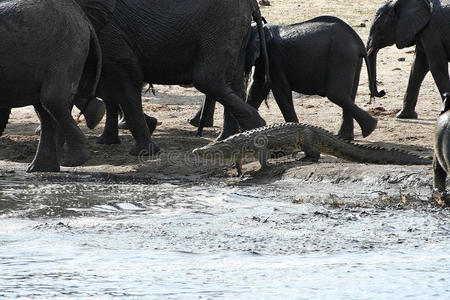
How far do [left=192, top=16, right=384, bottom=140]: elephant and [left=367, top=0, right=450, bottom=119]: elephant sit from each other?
4.13 feet

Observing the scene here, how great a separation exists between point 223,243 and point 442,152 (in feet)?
5.80

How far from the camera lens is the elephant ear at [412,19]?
12.5 meters

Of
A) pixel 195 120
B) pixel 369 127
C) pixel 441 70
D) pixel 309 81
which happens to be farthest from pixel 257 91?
pixel 441 70

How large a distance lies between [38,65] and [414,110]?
4.84 meters

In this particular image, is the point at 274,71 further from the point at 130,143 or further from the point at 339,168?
the point at 339,168

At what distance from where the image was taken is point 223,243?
6.86 m

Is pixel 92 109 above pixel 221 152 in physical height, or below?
above

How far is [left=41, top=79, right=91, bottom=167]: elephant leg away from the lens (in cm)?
938

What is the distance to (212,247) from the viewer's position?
6773 millimetres

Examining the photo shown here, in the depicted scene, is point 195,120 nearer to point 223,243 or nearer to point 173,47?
point 173,47

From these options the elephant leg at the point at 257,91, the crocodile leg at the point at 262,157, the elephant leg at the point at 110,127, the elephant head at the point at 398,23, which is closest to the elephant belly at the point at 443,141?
the crocodile leg at the point at 262,157

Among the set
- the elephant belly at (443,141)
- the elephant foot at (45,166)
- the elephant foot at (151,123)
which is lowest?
the elephant foot at (45,166)

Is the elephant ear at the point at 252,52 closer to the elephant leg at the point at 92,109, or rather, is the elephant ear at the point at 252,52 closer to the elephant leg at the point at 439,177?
the elephant leg at the point at 92,109

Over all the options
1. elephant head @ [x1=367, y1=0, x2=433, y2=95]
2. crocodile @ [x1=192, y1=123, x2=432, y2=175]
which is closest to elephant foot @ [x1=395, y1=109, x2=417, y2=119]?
elephant head @ [x1=367, y1=0, x2=433, y2=95]
